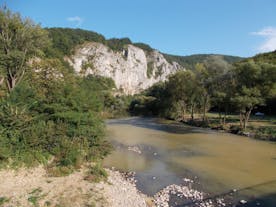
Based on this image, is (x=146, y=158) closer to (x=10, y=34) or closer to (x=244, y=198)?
(x=244, y=198)

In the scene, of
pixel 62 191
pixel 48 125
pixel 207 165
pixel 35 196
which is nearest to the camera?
pixel 35 196

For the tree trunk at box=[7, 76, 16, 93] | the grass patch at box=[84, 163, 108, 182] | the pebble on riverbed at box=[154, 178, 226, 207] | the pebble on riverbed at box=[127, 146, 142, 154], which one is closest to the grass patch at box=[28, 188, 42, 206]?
the grass patch at box=[84, 163, 108, 182]

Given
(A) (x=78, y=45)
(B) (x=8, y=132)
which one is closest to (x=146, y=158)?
(B) (x=8, y=132)

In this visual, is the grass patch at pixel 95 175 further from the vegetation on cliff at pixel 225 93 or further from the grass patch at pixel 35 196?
the vegetation on cliff at pixel 225 93

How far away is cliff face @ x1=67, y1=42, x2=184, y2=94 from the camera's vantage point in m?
149

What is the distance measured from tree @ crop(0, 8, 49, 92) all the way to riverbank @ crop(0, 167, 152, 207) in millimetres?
11932

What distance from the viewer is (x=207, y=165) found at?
61.5 ft

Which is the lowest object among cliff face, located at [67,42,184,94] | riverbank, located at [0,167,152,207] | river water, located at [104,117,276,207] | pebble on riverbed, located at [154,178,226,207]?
river water, located at [104,117,276,207]

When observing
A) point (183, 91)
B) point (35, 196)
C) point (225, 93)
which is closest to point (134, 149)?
point (35, 196)

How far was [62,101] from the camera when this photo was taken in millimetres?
16359

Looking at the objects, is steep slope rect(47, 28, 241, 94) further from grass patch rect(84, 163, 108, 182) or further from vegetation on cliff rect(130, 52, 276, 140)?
grass patch rect(84, 163, 108, 182)

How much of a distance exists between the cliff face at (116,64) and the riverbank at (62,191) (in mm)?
131512

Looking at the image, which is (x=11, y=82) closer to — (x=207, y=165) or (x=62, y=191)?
(x=62, y=191)

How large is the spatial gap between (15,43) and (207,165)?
781 inches
